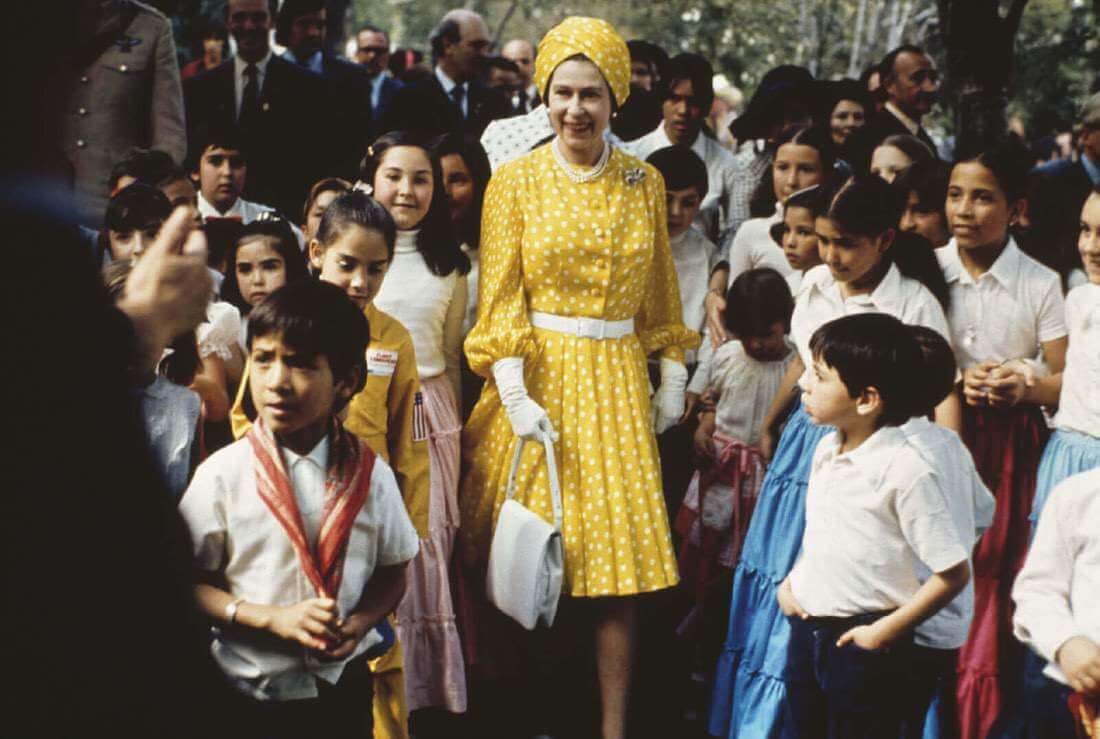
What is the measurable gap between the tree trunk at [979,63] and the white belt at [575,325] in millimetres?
3334

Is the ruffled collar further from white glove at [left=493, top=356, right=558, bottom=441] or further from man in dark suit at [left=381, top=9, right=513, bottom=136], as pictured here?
man in dark suit at [left=381, top=9, right=513, bottom=136]

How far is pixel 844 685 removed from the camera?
3.62 meters

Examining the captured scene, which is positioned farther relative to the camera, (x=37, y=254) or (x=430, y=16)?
(x=430, y=16)

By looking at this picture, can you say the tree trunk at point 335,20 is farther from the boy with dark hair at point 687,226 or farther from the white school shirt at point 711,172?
the boy with dark hair at point 687,226

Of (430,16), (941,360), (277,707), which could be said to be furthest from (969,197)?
(430,16)

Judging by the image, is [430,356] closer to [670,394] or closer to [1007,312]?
[670,394]

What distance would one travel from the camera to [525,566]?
4.48 m

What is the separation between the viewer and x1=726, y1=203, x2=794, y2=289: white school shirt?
19.5ft

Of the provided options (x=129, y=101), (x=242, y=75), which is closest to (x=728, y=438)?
(x=129, y=101)

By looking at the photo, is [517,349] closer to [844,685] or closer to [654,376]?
[654,376]

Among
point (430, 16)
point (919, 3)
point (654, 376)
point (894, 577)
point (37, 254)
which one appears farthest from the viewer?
point (430, 16)

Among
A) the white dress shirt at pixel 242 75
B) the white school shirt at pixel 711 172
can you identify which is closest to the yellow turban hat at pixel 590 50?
the white school shirt at pixel 711 172

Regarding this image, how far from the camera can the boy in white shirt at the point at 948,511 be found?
3623 mm

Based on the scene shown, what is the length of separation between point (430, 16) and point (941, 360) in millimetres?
34347
